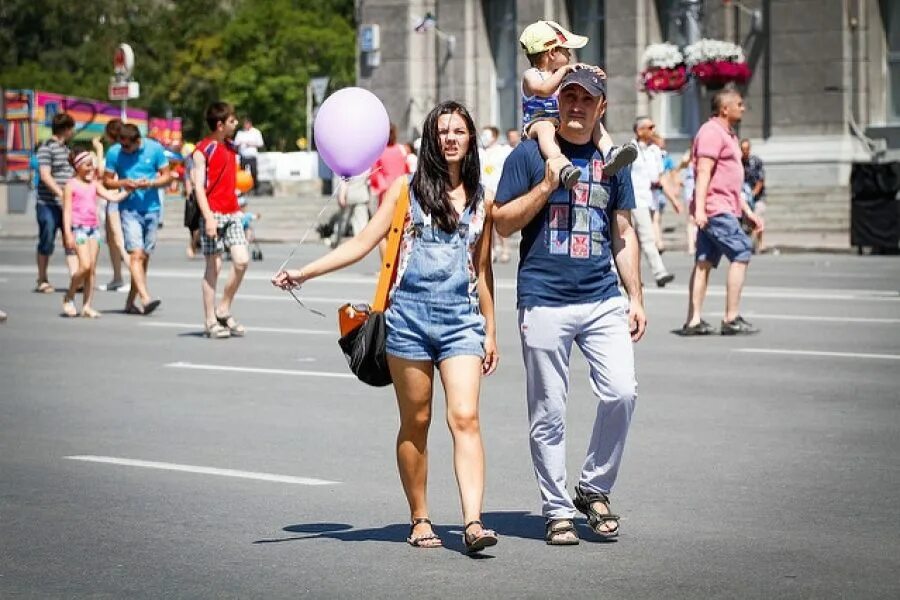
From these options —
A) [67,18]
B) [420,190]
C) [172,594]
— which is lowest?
[172,594]

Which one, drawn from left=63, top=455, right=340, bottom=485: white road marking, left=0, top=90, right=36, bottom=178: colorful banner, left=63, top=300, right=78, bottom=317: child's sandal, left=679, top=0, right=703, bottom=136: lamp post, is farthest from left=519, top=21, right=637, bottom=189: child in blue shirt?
left=0, top=90, right=36, bottom=178: colorful banner

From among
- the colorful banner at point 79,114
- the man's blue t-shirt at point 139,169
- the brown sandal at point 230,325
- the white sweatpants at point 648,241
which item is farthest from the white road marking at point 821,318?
the colorful banner at point 79,114

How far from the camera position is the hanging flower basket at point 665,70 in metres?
36.6

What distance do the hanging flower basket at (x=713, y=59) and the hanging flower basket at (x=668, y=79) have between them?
8.4 inches

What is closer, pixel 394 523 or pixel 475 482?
pixel 475 482

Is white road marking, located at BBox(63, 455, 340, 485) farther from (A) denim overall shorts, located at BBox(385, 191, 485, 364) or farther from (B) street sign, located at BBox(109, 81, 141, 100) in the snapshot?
(B) street sign, located at BBox(109, 81, 141, 100)

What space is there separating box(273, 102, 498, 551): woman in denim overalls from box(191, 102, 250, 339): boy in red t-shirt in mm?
8465

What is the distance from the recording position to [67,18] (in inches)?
3804

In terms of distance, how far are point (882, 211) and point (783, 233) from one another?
18.4 feet

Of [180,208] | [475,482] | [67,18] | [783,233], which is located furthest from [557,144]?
[67,18]

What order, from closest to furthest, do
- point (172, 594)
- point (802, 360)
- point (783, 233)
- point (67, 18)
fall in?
point (172, 594)
point (802, 360)
point (783, 233)
point (67, 18)

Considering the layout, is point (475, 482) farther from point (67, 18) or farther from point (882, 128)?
point (67, 18)

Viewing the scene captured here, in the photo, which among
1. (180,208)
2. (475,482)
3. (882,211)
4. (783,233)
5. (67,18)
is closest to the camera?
(475,482)

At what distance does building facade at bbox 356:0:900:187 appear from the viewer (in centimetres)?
3609
